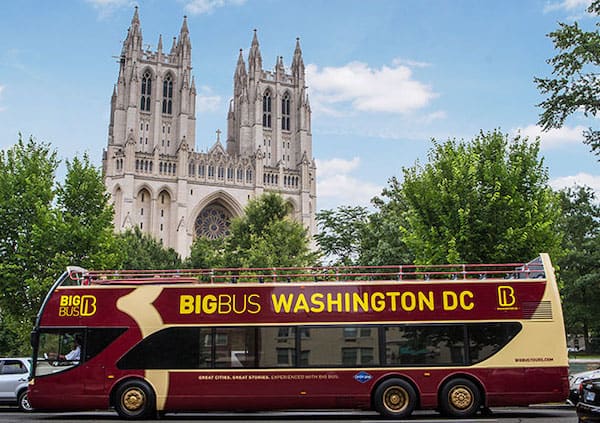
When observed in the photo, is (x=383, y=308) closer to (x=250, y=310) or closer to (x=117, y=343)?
(x=250, y=310)

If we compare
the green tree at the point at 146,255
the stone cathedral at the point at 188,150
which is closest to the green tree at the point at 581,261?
the green tree at the point at 146,255

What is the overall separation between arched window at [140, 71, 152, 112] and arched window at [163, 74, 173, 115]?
2.18m

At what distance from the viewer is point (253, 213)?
4741 centimetres

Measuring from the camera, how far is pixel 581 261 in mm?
37531

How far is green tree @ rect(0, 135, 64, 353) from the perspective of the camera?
23.1 m

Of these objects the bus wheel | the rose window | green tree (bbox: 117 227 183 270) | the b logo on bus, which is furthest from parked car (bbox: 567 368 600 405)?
the rose window

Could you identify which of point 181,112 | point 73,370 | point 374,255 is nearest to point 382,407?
point 73,370

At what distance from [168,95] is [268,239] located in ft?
167

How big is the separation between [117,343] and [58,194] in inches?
595

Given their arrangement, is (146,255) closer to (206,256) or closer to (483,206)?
(206,256)

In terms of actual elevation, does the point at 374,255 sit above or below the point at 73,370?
above

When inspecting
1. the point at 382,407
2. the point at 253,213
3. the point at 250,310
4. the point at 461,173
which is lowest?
the point at 382,407

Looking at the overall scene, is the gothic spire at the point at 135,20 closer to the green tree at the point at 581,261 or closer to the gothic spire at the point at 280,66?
the gothic spire at the point at 280,66

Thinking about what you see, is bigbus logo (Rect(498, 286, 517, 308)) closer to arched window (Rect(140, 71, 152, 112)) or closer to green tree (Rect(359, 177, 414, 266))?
green tree (Rect(359, 177, 414, 266))
